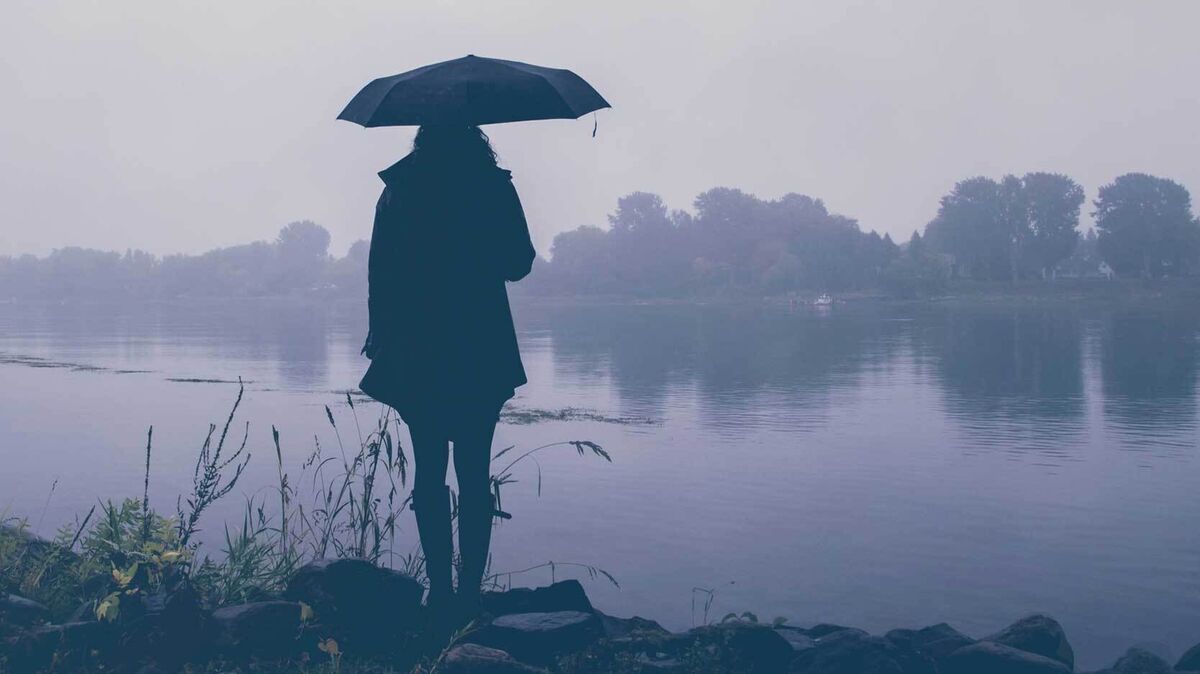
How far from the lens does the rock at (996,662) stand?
5254 mm

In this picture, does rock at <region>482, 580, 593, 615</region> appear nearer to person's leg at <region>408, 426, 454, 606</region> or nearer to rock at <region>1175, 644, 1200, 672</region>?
person's leg at <region>408, 426, 454, 606</region>

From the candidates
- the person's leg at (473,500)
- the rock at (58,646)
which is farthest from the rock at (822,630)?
the rock at (58,646)

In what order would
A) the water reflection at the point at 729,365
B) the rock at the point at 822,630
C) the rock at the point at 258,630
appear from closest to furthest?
1. the rock at the point at 258,630
2. the rock at the point at 822,630
3. the water reflection at the point at 729,365

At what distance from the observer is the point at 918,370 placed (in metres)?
27.0

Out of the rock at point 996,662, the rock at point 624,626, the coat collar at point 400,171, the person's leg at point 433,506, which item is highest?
the coat collar at point 400,171

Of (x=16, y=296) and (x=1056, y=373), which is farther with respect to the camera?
(x=16, y=296)

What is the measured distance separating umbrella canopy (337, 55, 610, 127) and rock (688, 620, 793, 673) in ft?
8.49

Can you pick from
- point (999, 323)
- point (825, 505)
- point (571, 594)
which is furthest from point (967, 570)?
point (999, 323)

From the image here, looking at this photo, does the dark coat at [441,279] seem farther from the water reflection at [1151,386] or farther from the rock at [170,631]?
the water reflection at [1151,386]

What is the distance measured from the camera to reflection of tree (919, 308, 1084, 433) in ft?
62.2

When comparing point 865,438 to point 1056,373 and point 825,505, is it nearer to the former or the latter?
point 825,505

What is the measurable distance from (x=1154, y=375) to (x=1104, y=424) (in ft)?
29.9

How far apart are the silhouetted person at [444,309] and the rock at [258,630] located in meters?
0.70

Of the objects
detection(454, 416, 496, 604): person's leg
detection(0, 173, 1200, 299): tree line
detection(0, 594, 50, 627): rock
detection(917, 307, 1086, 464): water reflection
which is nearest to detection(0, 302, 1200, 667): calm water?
detection(917, 307, 1086, 464): water reflection
